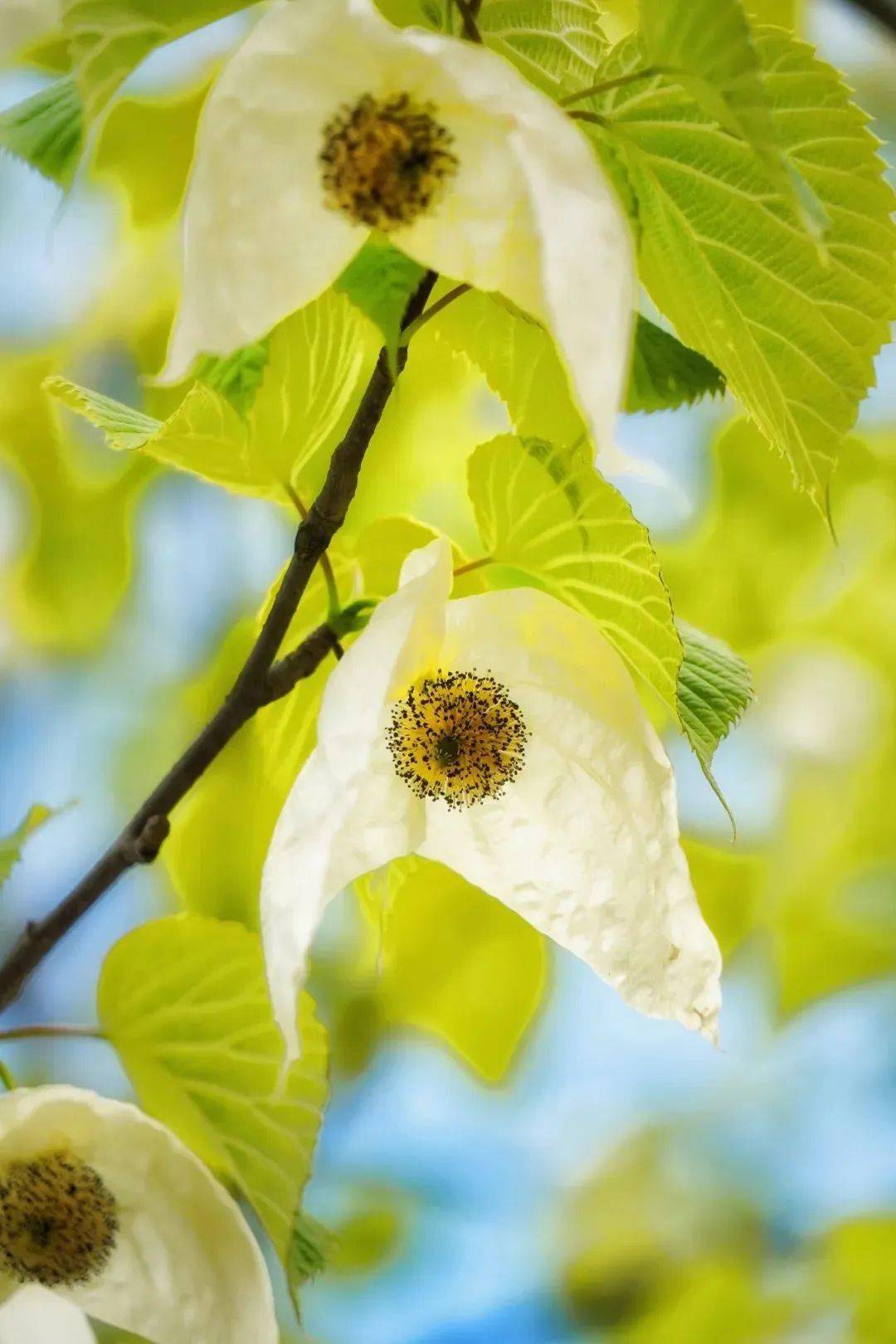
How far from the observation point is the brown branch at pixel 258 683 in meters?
0.16

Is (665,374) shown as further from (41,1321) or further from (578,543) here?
(41,1321)

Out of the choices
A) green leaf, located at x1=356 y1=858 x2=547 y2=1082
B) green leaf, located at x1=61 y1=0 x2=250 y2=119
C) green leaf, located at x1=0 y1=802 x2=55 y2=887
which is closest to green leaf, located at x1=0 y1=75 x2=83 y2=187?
green leaf, located at x1=61 y1=0 x2=250 y2=119

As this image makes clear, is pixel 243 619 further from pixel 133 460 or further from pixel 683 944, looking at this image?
pixel 683 944

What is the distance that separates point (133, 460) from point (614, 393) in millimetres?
388

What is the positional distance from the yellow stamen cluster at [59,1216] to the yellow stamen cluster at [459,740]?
8 centimetres

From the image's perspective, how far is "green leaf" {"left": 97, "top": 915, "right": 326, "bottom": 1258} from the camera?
184 mm

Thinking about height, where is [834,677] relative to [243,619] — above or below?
above

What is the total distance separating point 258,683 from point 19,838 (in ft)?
0.25

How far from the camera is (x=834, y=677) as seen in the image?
0.46 m

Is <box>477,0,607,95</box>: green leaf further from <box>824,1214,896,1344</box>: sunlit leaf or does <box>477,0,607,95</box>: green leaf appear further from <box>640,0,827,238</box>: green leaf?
<box>824,1214,896,1344</box>: sunlit leaf

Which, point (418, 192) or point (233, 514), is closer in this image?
point (418, 192)

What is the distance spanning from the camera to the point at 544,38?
0.53ft

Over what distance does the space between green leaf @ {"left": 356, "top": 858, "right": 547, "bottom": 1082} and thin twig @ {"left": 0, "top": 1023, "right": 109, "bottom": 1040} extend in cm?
18

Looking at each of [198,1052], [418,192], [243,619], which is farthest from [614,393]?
[243,619]
